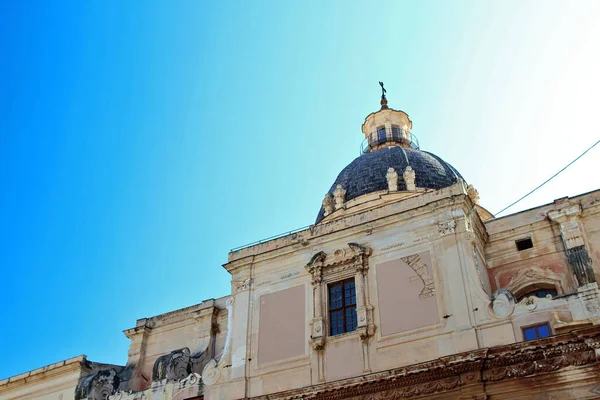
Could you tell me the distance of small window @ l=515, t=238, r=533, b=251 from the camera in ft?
73.9

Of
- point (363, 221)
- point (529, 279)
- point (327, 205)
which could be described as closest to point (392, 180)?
point (327, 205)

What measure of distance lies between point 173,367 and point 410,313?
31.1ft

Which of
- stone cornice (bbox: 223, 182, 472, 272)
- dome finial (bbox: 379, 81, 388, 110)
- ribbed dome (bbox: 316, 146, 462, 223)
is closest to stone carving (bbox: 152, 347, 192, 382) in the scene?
stone cornice (bbox: 223, 182, 472, 272)

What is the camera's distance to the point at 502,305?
62.2 feet

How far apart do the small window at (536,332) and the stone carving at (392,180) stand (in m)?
13.4

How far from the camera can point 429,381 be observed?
18453mm

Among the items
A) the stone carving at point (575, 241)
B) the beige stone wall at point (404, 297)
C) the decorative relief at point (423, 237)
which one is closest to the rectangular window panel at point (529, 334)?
the beige stone wall at point (404, 297)

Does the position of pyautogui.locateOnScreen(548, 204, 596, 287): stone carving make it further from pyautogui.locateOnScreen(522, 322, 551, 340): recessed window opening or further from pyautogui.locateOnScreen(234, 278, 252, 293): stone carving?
pyautogui.locateOnScreen(234, 278, 252, 293): stone carving

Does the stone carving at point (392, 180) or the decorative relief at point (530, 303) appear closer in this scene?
the decorative relief at point (530, 303)

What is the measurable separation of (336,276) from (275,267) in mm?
2523

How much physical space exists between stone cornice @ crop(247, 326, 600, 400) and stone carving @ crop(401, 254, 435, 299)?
2399 millimetres

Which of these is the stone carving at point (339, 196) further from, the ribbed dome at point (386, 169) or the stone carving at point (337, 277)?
the stone carving at point (337, 277)

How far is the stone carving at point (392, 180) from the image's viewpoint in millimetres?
31225

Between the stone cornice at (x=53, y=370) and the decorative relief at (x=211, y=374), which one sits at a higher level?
the stone cornice at (x=53, y=370)
